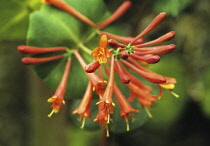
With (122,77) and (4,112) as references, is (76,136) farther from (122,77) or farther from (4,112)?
(122,77)

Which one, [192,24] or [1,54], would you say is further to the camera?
[1,54]

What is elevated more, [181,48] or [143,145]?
[181,48]

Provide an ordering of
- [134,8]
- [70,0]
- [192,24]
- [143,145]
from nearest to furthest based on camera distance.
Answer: [70,0] < [134,8] < [192,24] < [143,145]

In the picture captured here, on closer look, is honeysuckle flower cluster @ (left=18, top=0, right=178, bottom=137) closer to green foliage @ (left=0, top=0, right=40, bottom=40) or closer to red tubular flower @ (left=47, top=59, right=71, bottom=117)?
red tubular flower @ (left=47, top=59, right=71, bottom=117)

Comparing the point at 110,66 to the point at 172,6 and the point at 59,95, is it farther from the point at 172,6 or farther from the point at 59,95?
the point at 172,6

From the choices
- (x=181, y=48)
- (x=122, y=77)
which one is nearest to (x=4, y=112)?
Result: (x=181, y=48)

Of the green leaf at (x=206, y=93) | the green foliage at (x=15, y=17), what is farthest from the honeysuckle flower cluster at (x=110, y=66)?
the green leaf at (x=206, y=93)

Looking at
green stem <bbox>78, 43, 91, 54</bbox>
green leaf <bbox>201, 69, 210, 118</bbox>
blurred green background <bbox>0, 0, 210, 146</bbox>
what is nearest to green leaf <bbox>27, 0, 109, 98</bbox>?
green stem <bbox>78, 43, 91, 54</bbox>

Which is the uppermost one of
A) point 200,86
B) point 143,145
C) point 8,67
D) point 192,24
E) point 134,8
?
point 8,67
